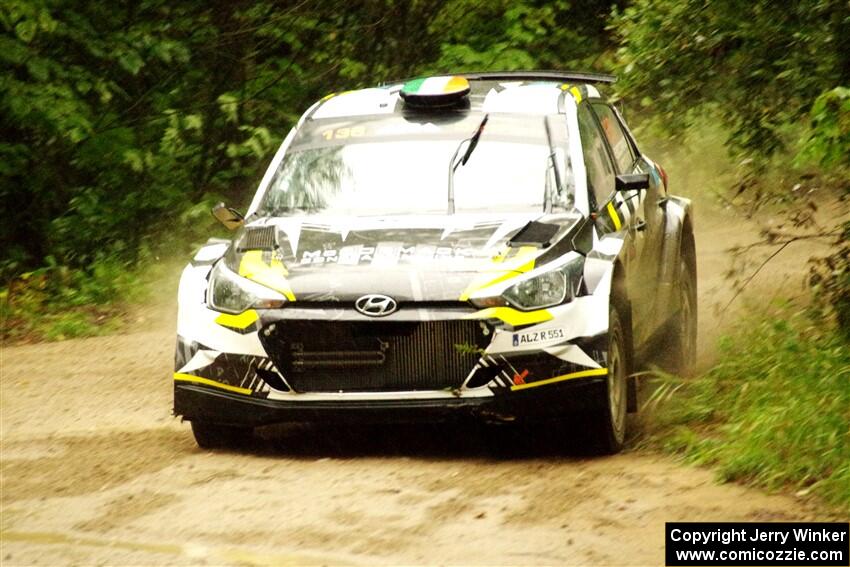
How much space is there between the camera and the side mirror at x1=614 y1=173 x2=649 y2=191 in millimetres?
8531

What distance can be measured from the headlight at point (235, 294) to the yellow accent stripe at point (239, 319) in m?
0.02

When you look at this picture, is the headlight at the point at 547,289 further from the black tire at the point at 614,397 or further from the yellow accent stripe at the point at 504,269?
the black tire at the point at 614,397

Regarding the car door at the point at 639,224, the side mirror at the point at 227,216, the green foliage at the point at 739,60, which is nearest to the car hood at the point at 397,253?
the side mirror at the point at 227,216

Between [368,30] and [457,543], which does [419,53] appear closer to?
[368,30]

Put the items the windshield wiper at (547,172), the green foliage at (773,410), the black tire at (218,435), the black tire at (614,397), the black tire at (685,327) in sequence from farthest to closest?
1. the black tire at (685,327)
2. the windshield wiper at (547,172)
3. the black tire at (218,435)
4. the black tire at (614,397)
5. the green foliage at (773,410)

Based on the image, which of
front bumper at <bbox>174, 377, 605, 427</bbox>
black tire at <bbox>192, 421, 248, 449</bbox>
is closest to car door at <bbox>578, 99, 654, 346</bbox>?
front bumper at <bbox>174, 377, 605, 427</bbox>

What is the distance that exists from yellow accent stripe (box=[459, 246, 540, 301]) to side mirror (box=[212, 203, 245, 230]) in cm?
170

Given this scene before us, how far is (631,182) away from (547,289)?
122cm

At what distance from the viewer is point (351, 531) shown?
6336 mm

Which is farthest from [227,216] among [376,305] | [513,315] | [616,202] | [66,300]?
[66,300]

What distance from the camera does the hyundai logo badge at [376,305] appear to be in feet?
24.7

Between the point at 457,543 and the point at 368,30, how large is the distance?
1204 centimetres

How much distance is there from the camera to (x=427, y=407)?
7594mm

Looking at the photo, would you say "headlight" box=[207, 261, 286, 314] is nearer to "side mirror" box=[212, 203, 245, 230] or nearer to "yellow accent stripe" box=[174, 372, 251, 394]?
"yellow accent stripe" box=[174, 372, 251, 394]
